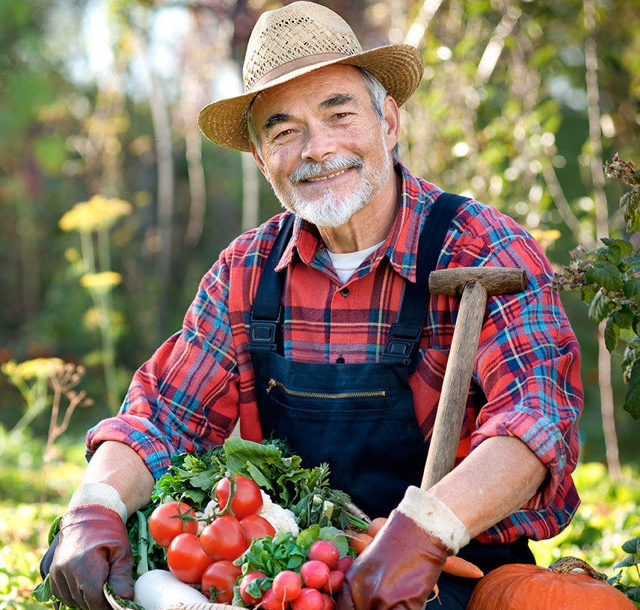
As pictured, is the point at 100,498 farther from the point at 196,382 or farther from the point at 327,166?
the point at 327,166

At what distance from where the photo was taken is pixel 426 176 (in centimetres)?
536

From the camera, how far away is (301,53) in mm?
2771

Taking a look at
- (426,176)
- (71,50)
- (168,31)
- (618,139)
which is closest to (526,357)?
(426,176)

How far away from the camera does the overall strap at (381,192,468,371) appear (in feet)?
8.50

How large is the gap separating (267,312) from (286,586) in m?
1.16

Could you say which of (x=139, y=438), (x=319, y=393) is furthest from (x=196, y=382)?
(x=319, y=393)

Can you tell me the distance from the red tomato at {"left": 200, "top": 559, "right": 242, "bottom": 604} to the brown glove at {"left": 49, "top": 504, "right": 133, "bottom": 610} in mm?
285

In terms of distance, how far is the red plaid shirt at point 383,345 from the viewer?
232cm

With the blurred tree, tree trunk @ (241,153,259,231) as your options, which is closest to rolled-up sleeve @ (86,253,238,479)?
the blurred tree

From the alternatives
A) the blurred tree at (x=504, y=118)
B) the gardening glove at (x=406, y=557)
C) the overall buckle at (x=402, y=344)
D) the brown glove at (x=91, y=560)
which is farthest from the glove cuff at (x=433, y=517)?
the blurred tree at (x=504, y=118)

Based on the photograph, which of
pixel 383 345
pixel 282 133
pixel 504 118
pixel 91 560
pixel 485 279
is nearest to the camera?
pixel 91 560

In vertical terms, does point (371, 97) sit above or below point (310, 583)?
above

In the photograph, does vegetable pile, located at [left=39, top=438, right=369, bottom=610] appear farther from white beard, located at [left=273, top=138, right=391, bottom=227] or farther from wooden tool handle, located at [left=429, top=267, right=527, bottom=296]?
white beard, located at [left=273, top=138, right=391, bottom=227]

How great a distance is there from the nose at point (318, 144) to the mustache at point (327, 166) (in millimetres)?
19
